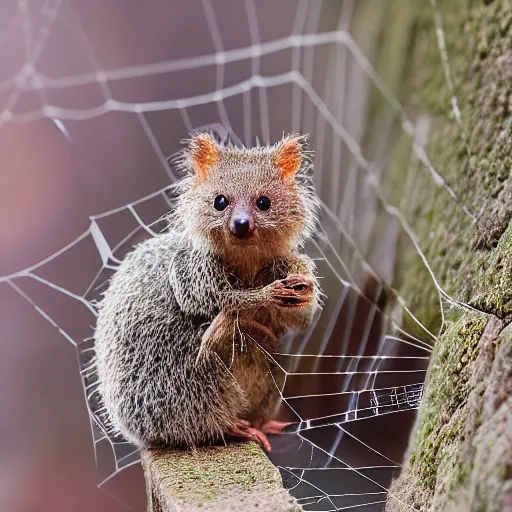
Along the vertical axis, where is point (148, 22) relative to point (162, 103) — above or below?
above

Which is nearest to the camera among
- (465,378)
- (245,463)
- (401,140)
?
(465,378)

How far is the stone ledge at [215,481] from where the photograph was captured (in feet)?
2.52

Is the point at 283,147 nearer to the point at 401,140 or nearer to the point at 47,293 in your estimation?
the point at 401,140

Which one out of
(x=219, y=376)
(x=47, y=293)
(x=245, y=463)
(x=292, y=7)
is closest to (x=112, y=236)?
(x=47, y=293)

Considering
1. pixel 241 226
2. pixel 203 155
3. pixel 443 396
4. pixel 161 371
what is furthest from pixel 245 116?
pixel 443 396

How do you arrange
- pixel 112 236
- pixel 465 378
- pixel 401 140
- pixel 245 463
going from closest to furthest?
pixel 465 378 → pixel 245 463 → pixel 112 236 → pixel 401 140

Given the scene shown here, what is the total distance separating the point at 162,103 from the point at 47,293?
0.46m

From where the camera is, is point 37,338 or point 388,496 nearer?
point 388,496

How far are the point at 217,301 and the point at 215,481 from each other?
0.88 ft

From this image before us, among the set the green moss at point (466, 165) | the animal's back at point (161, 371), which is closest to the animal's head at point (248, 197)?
the animal's back at point (161, 371)

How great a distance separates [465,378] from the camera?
30.8 inches

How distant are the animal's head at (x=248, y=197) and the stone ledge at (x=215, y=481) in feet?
1.08

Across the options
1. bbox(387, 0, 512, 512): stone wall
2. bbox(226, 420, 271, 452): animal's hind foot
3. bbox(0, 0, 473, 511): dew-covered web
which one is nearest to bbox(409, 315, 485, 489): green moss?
A: bbox(387, 0, 512, 512): stone wall

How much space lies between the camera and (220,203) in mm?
844
